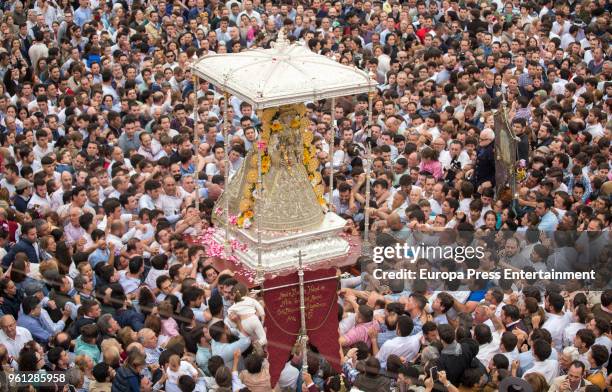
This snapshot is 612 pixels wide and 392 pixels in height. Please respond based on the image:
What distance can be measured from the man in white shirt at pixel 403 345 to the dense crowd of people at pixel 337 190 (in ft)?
0.07

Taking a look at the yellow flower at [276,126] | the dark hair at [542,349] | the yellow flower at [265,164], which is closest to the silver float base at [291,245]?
the yellow flower at [265,164]

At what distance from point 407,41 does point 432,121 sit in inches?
153

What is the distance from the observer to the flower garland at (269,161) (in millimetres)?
12375

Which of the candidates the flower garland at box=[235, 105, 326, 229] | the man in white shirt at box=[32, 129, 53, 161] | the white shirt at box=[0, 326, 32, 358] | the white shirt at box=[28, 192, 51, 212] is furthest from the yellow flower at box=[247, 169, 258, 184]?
the white shirt at box=[0, 326, 32, 358]

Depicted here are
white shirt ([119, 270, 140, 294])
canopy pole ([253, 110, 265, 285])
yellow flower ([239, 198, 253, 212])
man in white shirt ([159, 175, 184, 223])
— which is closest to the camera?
white shirt ([119, 270, 140, 294])

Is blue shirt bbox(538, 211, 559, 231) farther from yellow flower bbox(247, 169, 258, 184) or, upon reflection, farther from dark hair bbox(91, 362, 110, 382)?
dark hair bbox(91, 362, 110, 382)

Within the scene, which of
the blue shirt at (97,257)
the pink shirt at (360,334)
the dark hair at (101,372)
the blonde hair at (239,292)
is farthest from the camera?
the blue shirt at (97,257)

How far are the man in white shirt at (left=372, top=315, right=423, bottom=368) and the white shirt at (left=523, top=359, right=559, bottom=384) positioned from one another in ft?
3.59

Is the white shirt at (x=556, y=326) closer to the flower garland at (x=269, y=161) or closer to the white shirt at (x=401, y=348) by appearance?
the white shirt at (x=401, y=348)

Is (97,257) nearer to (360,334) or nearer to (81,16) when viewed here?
(360,334)

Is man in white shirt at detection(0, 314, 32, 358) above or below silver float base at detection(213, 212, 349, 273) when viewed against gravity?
above

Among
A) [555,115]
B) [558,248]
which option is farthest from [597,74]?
[558,248]

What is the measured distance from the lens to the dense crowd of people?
964 centimetres

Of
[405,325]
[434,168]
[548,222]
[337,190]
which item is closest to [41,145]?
[337,190]
